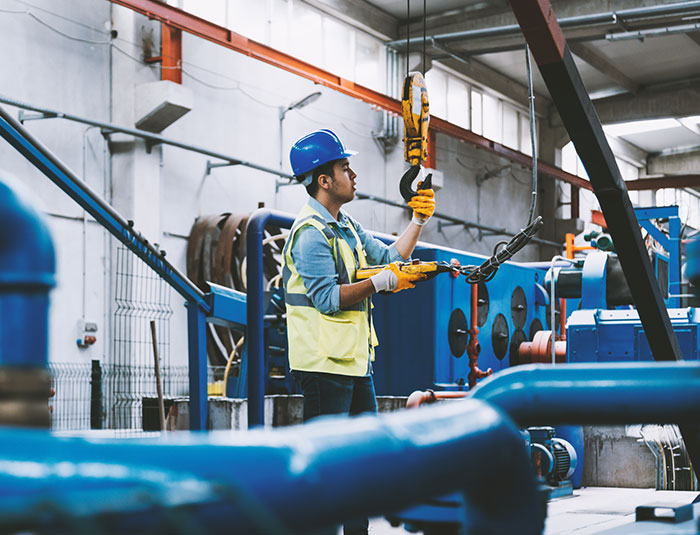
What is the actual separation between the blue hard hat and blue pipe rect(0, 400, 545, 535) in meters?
2.80

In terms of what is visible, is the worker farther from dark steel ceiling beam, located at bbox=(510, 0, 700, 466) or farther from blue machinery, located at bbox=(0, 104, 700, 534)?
blue machinery, located at bbox=(0, 104, 700, 534)

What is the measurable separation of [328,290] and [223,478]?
268cm

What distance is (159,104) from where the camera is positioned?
1042 centimetres

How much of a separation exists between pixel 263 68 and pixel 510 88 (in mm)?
8017

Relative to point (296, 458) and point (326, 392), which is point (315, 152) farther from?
point (296, 458)

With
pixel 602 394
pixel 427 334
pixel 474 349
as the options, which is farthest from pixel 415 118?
pixel 602 394

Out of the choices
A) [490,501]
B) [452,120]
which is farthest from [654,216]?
[452,120]

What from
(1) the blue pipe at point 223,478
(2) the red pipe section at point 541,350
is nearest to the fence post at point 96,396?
(2) the red pipe section at point 541,350

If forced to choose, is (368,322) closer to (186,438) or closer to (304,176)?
(304,176)

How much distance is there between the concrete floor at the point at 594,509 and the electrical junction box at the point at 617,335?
2.57 ft

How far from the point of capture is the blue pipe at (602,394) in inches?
47.8

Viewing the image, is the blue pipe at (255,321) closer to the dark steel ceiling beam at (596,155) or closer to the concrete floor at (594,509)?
the concrete floor at (594,509)

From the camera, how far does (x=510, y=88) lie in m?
19.6

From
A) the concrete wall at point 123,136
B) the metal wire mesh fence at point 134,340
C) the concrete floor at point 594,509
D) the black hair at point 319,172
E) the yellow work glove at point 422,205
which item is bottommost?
the concrete floor at point 594,509
